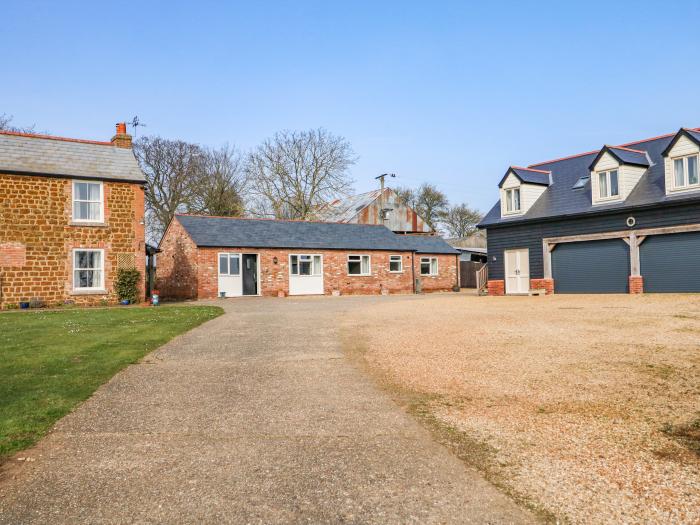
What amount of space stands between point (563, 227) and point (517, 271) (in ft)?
11.5

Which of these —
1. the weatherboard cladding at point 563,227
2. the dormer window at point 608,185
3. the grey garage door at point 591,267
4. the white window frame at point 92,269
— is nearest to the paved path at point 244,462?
the white window frame at point 92,269

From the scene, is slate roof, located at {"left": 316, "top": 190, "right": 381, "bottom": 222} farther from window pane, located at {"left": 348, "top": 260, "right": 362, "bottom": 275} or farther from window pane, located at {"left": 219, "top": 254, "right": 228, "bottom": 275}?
window pane, located at {"left": 219, "top": 254, "right": 228, "bottom": 275}

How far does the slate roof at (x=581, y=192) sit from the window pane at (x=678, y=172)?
64 cm

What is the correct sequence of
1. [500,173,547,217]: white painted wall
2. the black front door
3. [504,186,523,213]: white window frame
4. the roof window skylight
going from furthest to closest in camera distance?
the black front door → [504,186,523,213]: white window frame → [500,173,547,217]: white painted wall → the roof window skylight

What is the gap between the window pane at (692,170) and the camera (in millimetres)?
20766

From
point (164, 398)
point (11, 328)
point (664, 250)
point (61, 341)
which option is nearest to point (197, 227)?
point (11, 328)

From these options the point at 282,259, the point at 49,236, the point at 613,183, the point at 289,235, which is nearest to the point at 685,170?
the point at 613,183

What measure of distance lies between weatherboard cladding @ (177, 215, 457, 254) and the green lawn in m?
14.6

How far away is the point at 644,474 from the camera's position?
3789 mm

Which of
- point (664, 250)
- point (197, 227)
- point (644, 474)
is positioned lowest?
point (644, 474)

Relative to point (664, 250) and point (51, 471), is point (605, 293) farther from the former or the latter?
point (51, 471)

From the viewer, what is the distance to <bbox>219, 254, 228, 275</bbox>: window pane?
29125 mm

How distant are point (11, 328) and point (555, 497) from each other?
13456 millimetres

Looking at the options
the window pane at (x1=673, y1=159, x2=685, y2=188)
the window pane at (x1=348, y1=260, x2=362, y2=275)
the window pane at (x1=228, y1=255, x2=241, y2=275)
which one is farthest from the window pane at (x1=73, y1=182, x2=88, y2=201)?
the window pane at (x1=673, y1=159, x2=685, y2=188)
